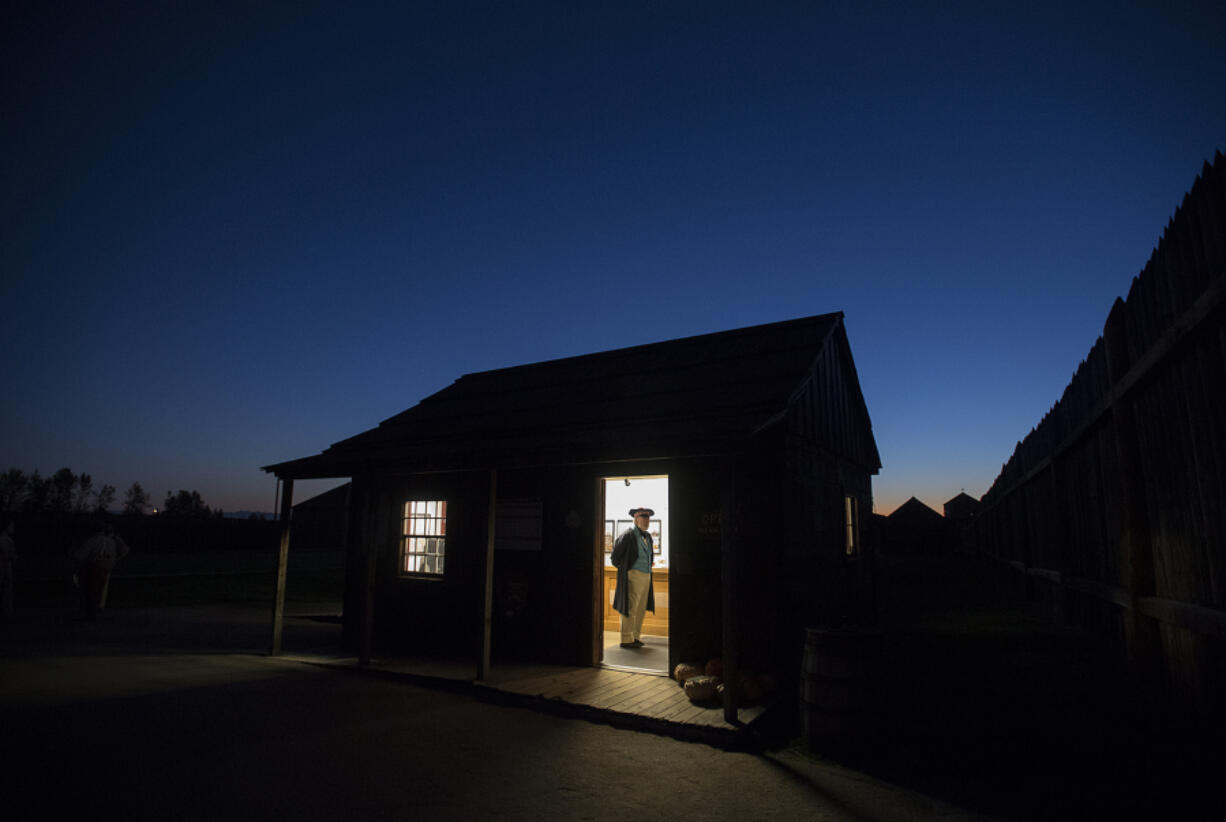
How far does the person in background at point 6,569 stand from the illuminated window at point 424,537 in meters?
8.49

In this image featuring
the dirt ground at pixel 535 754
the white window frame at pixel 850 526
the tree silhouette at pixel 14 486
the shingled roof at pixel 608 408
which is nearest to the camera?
the dirt ground at pixel 535 754

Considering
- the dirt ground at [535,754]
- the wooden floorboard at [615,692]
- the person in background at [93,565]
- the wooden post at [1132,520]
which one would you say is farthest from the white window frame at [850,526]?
the person in background at [93,565]

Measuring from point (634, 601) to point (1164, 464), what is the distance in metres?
6.81

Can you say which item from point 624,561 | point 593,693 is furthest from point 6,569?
Answer: point 593,693

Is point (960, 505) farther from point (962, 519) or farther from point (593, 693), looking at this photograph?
point (593, 693)

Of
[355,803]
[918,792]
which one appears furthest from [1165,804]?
[355,803]

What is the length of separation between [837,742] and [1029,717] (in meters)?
2.33

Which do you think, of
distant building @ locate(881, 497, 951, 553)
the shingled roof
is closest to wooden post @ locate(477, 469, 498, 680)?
the shingled roof

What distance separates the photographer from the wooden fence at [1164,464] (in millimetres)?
4258

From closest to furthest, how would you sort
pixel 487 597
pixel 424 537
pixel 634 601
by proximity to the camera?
pixel 487 597
pixel 634 601
pixel 424 537

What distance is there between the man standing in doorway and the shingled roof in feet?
6.62

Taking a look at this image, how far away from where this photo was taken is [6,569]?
41.6 ft

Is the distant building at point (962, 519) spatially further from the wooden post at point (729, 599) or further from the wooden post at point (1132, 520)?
the wooden post at point (729, 599)

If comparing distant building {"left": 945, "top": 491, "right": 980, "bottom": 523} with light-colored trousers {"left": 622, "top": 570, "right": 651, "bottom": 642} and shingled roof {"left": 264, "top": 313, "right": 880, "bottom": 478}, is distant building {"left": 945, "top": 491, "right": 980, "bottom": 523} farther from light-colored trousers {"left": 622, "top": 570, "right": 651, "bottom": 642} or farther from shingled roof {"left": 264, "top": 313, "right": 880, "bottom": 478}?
light-colored trousers {"left": 622, "top": 570, "right": 651, "bottom": 642}
